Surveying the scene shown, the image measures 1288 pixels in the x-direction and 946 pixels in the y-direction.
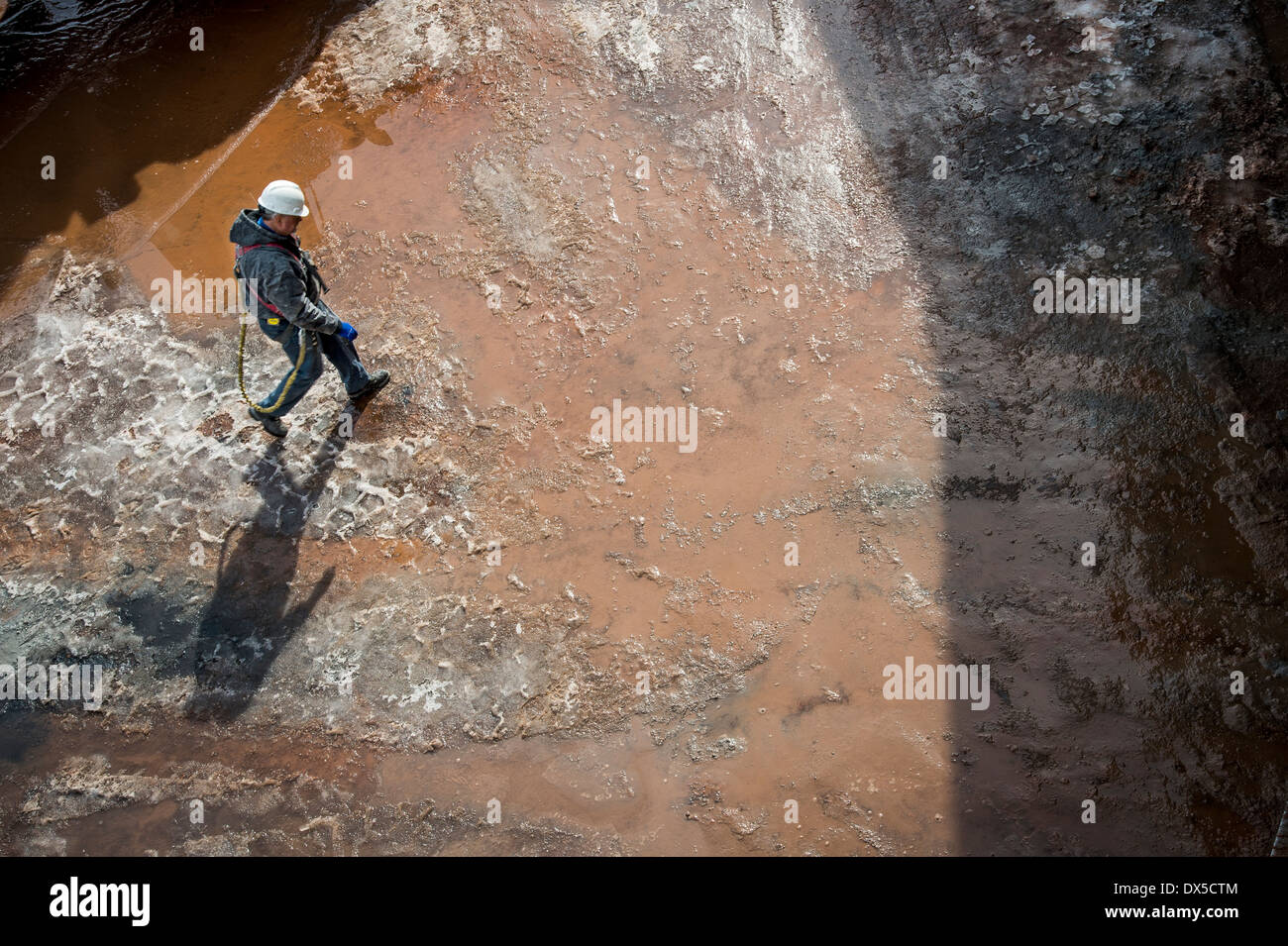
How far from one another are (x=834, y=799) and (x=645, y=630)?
1.37 meters

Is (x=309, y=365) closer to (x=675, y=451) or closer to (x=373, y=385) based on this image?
(x=373, y=385)

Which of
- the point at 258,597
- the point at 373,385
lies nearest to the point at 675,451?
the point at 373,385

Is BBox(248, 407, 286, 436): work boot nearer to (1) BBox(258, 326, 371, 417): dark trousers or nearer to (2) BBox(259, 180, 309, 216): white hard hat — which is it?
(1) BBox(258, 326, 371, 417): dark trousers

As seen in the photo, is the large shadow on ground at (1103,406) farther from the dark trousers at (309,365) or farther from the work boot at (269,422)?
the work boot at (269,422)

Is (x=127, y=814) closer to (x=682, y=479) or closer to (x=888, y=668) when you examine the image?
(x=682, y=479)

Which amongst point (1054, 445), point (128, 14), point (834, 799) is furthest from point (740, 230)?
point (128, 14)

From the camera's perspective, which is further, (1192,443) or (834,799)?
(1192,443)

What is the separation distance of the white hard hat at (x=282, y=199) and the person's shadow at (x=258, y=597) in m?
1.63

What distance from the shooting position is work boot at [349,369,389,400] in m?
6.02

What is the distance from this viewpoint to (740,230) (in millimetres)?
6531

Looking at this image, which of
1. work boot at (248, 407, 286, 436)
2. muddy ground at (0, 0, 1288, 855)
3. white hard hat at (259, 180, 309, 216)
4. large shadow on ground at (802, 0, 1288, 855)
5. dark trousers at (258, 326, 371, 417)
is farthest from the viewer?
work boot at (248, 407, 286, 436)

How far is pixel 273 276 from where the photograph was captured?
516 centimetres

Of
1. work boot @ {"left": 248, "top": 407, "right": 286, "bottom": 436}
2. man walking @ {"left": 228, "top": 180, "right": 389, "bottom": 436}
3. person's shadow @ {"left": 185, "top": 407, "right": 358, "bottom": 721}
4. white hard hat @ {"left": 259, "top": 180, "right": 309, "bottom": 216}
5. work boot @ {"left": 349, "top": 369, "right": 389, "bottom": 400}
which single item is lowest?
person's shadow @ {"left": 185, "top": 407, "right": 358, "bottom": 721}

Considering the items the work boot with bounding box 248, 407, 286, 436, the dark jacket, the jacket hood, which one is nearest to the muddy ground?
the work boot with bounding box 248, 407, 286, 436
